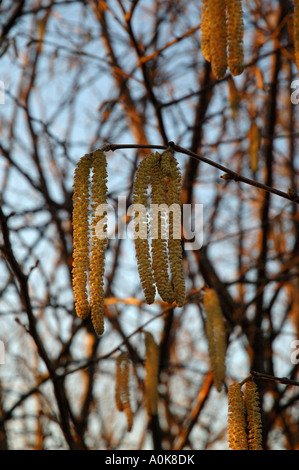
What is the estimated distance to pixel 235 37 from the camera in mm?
1898

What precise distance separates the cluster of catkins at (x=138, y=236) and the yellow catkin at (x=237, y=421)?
370mm

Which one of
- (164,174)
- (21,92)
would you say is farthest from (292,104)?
(164,174)

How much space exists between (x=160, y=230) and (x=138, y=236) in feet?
0.22

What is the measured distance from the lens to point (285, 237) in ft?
20.0

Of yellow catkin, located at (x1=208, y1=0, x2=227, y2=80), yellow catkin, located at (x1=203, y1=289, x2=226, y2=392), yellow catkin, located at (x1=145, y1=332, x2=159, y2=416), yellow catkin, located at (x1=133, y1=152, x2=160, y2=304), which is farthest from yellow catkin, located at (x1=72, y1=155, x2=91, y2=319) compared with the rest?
yellow catkin, located at (x1=145, y1=332, x2=159, y2=416)

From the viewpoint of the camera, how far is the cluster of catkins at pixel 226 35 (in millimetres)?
1904

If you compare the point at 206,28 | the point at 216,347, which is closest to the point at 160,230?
the point at 206,28

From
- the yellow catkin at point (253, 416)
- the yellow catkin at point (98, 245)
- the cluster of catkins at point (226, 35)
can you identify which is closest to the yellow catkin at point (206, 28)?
the cluster of catkins at point (226, 35)

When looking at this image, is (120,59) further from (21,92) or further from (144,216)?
(144,216)

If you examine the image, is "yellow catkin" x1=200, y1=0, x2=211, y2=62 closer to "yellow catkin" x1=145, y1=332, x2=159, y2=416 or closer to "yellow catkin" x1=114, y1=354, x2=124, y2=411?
"yellow catkin" x1=145, y1=332, x2=159, y2=416

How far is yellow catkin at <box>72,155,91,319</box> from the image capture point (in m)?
1.65

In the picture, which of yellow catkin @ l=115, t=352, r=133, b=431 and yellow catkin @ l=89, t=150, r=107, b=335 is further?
yellow catkin @ l=115, t=352, r=133, b=431

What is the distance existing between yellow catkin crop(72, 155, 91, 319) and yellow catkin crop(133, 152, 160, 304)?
0.15m
